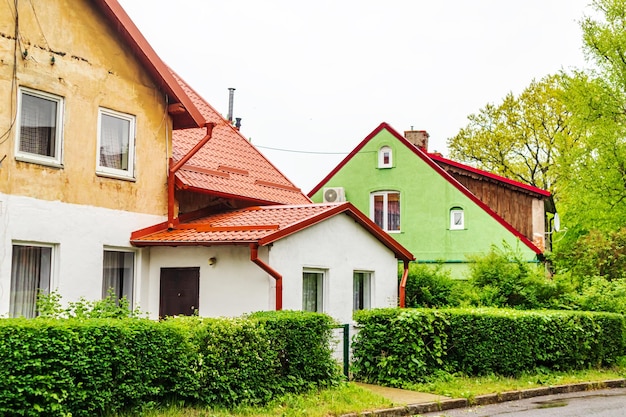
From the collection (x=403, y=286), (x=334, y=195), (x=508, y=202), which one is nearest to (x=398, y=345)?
(x=403, y=286)

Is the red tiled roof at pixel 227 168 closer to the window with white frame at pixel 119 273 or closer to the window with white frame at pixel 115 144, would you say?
the window with white frame at pixel 115 144

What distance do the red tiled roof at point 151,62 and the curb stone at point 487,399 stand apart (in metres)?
7.38

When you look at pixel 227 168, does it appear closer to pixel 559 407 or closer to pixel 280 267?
pixel 280 267

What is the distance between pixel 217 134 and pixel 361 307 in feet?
19.2

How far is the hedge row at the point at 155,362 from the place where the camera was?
851cm

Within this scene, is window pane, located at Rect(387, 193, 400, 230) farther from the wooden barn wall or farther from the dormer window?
the wooden barn wall

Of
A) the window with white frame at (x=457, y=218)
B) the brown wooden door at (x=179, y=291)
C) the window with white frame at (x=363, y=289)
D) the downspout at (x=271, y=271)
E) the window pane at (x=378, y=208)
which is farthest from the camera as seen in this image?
the window pane at (x=378, y=208)

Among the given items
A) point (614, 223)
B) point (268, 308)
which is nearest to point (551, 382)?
point (268, 308)

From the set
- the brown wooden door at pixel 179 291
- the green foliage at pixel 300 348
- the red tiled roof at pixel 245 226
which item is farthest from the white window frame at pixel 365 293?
the green foliage at pixel 300 348

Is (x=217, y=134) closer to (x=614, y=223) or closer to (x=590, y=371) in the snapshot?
(x=590, y=371)

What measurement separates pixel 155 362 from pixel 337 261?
679 centimetres

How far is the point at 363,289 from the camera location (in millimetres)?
17344

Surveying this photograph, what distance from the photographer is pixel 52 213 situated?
13.4 meters

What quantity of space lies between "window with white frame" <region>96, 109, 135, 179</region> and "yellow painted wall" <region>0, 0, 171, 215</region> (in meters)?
0.12
